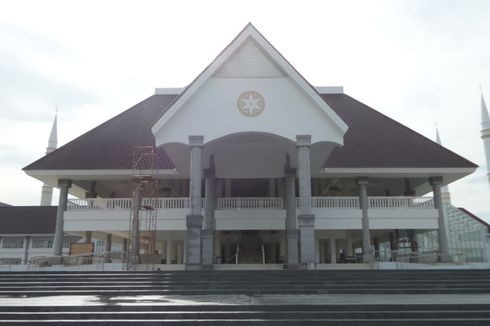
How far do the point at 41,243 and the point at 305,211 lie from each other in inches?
1891

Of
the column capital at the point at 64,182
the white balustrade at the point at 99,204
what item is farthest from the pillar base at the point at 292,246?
the column capital at the point at 64,182

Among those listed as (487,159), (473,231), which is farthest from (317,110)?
(487,159)

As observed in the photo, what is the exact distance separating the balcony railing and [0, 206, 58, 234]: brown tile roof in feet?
106

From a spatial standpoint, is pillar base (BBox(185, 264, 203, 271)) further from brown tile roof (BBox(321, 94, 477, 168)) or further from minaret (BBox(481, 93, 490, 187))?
minaret (BBox(481, 93, 490, 187))

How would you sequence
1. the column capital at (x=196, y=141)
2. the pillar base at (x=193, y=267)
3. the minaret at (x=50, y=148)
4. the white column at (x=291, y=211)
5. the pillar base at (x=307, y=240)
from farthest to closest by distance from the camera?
the minaret at (x=50, y=148) < the white column at (x=291, y=211) < the column capital at (x=196, y=141) < the pillar base at (x=307, y=240) < the pillar base at (x=193, y=267)

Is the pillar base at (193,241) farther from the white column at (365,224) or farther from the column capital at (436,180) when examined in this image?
the column capital at (436,180)

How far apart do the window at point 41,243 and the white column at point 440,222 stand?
47.3 m

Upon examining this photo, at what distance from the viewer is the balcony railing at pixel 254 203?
2709 centimetres

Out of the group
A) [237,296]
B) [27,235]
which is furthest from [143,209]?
[27,235]

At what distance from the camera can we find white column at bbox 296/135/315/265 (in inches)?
753

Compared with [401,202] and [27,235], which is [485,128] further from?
[27,235]

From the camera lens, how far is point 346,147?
96.1 feet

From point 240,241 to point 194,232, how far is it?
11.7 meters

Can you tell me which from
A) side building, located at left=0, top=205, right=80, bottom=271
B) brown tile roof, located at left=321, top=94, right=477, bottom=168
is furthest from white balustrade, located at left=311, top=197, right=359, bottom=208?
side building, located at left=0, top=205, right=80, bottom=271
